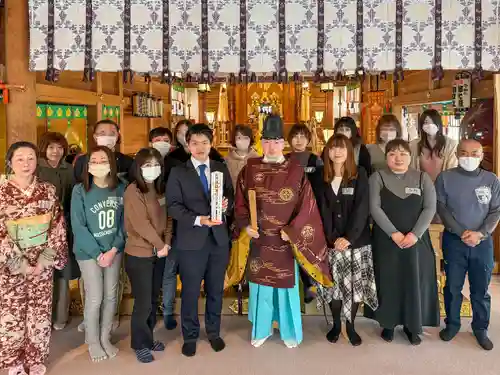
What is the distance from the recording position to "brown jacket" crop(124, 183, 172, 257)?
319 cm

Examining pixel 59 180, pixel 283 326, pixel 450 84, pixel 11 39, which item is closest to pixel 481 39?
pixel 450 84

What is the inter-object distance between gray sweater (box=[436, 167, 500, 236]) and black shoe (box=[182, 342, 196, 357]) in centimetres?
199

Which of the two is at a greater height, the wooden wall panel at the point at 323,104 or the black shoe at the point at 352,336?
the wooden wall panel at the point at 323,104

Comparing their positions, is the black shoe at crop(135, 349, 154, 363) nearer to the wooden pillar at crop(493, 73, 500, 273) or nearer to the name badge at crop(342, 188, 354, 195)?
the name badge at crop(342, 188, 354, 195)

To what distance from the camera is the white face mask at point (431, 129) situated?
3.88 m

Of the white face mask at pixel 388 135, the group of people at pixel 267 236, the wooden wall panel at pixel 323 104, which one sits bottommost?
the group of people at pixel 267 236

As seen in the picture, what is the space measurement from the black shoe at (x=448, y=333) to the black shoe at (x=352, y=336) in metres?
0.61

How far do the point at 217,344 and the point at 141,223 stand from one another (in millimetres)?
1032

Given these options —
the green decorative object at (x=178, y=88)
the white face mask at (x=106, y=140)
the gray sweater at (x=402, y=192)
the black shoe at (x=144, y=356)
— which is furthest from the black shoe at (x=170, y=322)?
the green decorative object at (x=178, y=88)

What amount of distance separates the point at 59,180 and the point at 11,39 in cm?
121

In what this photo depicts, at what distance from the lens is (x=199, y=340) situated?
3604mm

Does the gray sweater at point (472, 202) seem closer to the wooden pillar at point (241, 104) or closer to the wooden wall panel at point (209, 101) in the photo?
the wooden pillar at point (241, 104)

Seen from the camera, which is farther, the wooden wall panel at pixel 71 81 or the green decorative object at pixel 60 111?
the wooden wall panel at pixel 71 81

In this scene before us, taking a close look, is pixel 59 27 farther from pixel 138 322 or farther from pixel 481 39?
pixel 481 39
